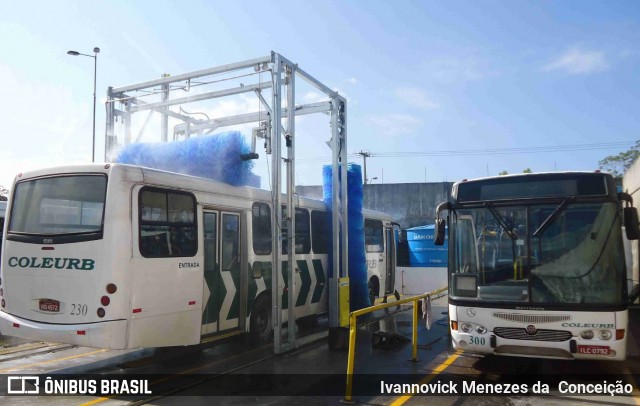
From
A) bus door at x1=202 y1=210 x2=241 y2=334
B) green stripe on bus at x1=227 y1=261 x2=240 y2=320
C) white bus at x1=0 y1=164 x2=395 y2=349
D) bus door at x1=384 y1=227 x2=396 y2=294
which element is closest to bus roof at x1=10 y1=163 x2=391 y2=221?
white bus at x1=0 y1=164 x2=395 y2=349

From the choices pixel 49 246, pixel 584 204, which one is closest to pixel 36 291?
pixel 49 246

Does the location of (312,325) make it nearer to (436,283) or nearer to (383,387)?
(436,283)

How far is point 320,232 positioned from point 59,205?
5888mm

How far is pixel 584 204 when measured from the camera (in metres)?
7.22

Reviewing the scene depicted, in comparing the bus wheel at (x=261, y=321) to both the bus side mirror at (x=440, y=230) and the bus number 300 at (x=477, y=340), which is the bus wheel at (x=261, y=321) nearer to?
the bus side mirror at (x=440, y=230)

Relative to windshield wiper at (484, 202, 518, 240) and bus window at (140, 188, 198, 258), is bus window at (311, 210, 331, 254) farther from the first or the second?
windshield wiper at (484, 202, 518, 240)

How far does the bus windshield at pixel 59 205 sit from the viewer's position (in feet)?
23.2

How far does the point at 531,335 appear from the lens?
275 inches

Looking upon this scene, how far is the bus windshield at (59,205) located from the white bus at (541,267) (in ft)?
16.3

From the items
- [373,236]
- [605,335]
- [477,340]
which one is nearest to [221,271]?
[477,340]

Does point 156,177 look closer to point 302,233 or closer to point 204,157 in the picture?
point 204,157

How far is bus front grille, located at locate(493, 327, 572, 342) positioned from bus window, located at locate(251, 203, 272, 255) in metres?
4.49

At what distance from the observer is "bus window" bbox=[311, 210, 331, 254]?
1165 cm

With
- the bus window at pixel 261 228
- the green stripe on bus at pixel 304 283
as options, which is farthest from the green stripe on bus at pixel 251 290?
the green stripe on bus at pixel 304 283
